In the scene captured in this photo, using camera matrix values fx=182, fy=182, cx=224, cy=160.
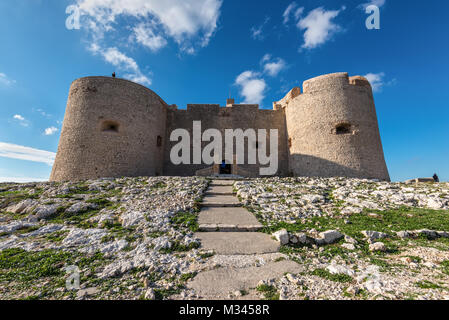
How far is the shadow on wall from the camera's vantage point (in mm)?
11367

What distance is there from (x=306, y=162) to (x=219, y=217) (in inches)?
400

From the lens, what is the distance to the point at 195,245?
11.3ft

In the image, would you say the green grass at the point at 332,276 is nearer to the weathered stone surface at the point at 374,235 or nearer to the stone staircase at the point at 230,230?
the stone staircase at the point at 230,230

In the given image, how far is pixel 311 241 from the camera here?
3.63m

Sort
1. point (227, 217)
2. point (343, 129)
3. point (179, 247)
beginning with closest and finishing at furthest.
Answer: point (179, 247), point (227, 217), point (343, 129)

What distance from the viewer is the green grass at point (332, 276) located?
237cm

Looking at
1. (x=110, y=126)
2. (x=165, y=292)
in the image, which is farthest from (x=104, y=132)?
(x=165, y=292)

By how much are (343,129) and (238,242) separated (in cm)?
1242

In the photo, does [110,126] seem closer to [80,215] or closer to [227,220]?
[80,215]

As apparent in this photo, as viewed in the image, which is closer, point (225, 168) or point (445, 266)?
point (445, 266)

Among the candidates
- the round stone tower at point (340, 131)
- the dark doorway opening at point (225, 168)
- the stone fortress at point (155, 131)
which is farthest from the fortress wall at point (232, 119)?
the round stone tower at point (340, 131)

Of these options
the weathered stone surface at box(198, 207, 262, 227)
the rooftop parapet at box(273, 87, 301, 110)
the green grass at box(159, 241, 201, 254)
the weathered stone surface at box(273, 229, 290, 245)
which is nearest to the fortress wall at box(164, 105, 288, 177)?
the rooftop parapet at box(273, 87, 301, 110)

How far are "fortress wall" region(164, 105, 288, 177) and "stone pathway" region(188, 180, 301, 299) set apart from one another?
34.5 feet
